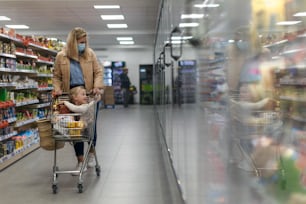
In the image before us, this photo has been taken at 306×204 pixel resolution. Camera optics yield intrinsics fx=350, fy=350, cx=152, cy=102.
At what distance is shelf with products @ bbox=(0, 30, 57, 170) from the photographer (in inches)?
187

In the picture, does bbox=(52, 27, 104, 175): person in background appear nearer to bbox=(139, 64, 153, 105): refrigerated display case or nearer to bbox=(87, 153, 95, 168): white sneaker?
bbox=(87, 153, 95, 168): white sneaker

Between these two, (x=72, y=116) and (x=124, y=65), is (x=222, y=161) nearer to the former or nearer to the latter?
(x=72, y=116)

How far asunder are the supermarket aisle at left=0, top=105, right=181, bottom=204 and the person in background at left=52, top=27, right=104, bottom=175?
0.52 m

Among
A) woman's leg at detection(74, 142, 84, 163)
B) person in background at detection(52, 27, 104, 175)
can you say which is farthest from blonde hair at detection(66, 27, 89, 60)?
woman's leg at detection(74, 142, 84, 163)

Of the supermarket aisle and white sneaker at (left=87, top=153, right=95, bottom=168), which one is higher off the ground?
white sneaker at (left=87, top=153, right=95, bottom=168)

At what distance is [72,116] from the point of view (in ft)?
12.2

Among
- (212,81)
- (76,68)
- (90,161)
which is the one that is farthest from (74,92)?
(212,81)

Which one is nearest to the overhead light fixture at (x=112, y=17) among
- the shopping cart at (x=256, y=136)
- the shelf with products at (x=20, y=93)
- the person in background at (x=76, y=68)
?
the shelf with products at (x=20, y=93)

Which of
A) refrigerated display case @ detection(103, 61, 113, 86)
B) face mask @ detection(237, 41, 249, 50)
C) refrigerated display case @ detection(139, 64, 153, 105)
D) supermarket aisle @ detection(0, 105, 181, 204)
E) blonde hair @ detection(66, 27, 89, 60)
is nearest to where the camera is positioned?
face mask @ detection(237, 41, 249, 50)

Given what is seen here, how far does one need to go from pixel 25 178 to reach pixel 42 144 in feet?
1.74

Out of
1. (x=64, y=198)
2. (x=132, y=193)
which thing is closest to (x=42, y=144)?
(x=64, y=198)

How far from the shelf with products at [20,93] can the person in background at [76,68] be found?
3.06 feet

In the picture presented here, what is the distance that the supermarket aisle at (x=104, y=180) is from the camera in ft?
10.9

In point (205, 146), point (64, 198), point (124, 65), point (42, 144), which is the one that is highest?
point (124, 65)
